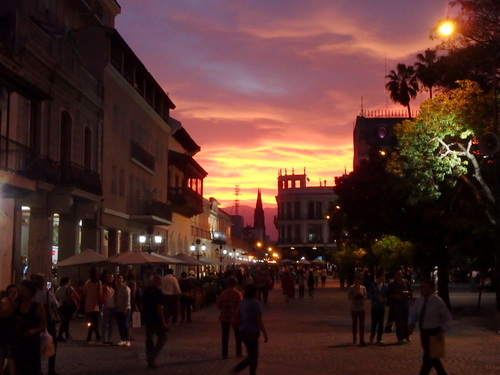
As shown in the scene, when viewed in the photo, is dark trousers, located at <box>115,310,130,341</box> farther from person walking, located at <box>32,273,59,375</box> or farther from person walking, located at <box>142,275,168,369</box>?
person walking, located at <box>32,273,59,375</box>

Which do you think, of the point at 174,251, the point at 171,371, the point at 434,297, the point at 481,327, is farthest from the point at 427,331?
the point at 174,251

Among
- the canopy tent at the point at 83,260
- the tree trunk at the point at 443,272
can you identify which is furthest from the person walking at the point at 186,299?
the tree trunk at the point at 443,272

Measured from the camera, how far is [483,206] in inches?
1102

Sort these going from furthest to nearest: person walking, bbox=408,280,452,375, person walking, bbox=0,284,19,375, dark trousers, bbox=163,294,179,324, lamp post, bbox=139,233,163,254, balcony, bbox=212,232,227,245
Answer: balcony, bbox=212,232,227,245
lamp post, bbox=139,233,163,254
dark trousers, bbox=163,294,179,324
person walking, bbox=408,280,452,375
person walking, bbox=0,284,19,375

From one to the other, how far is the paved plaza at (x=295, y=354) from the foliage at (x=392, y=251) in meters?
19.6

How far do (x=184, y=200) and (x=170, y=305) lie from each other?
27.2 m

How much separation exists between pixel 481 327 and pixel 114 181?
18435 millimetres

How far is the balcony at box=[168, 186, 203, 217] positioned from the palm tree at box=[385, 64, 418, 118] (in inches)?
616

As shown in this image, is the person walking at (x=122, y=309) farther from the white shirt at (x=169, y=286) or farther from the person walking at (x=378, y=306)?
the person walking at (x=378, y=306)

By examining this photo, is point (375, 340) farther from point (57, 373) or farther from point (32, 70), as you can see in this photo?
point (32, 70)

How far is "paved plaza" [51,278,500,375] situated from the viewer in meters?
15.1

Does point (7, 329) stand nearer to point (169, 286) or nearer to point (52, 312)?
point (52, 312)

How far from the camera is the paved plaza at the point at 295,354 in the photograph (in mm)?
15109

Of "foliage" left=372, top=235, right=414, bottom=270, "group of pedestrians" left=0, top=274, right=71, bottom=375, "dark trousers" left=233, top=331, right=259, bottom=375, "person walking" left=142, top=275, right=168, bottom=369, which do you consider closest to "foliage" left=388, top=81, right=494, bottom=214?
"person walking" left=142, top=275, right=168, bottom=369
